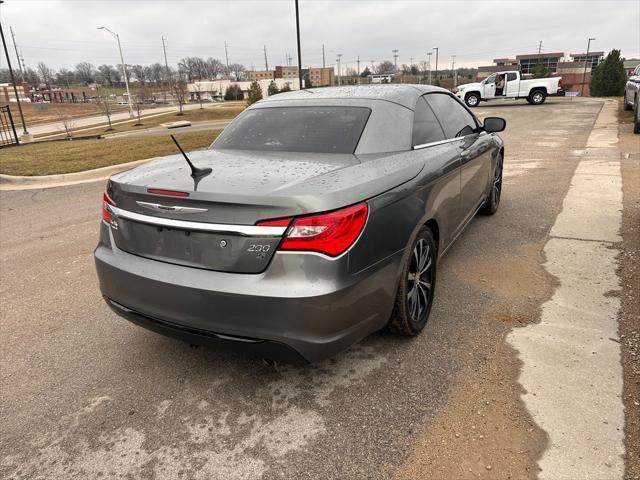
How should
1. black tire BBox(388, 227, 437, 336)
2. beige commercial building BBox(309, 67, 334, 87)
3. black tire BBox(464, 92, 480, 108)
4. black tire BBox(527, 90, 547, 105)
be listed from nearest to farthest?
black tire BBox(388, 227, 437, 336)
black tire BBox(527, 90, 547, 105)
black tire BBox(464, 92, 480, 108)
beige commercial building BBox(309, 67, 334, 87)

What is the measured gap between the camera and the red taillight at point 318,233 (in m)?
2.13

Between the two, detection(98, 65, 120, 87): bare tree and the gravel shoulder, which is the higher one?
detection(98, 65, 120, 87): bare tree

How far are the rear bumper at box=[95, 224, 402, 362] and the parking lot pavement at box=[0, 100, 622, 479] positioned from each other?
391mm

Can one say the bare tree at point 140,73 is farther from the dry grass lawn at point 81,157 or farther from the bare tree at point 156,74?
the dry grass lawn at point 81,157

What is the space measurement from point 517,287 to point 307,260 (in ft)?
7.88

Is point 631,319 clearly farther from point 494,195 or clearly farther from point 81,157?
point 81,157

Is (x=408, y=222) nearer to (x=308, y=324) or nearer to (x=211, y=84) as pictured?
(x=308, y=324)

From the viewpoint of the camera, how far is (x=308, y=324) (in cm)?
218

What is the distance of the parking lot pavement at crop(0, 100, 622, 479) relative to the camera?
2127mm

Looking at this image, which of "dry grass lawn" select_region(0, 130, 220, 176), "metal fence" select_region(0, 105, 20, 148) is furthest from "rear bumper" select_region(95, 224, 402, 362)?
"metal fence" select_region(0, 105, 20, 148)

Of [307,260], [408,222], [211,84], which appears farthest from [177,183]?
[211,84]

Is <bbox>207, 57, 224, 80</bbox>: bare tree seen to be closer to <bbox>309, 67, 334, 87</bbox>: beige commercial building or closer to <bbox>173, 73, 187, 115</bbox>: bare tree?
<bbox>309, 67, 334, 87</bbox>: beige commercial building

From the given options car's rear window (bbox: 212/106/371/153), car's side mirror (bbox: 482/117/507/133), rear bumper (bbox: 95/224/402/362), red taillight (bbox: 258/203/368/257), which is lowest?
rear bumper (bbox: 95/224/402/362)

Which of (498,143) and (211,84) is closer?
(498,143)
